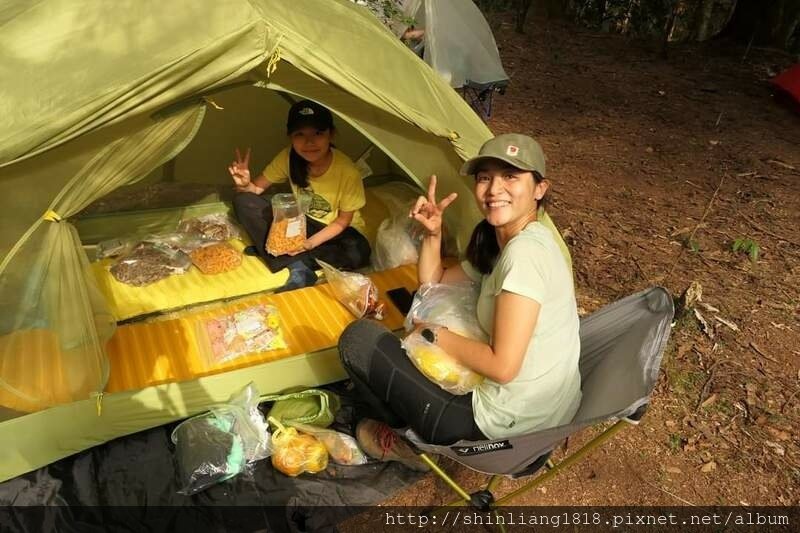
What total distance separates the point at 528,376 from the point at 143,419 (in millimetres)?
1426

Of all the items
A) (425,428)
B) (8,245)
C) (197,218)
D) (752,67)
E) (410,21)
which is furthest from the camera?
(752,67)

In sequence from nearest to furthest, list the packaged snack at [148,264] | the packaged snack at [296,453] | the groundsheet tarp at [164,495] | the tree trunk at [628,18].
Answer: the groundsheet tarp at [164,495]
the packaged snack at [296,453]
the packaged snack at [148,264]
the tree trunk at [628,18]

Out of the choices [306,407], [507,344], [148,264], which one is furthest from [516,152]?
[148,264]

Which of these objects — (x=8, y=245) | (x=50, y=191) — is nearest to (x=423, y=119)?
(x=50, y=191)

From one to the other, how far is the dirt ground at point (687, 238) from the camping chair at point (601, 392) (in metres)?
0.58

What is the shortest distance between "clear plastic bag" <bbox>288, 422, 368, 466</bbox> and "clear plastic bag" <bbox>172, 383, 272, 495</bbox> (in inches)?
5.9

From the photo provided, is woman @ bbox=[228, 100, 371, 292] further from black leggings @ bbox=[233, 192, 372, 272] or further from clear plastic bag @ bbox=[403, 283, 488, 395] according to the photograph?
clear plastic bag @ bbox=[403, 283, 488, 395]

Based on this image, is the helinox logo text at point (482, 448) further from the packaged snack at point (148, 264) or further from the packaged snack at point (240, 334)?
the packaged snack at point (148, 264)

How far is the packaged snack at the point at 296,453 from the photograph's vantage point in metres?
2.02

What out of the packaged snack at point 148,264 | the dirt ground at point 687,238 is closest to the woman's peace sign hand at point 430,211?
the dirt ground at point 687,238

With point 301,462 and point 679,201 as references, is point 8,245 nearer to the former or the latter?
point 301,462

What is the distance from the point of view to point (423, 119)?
2.24 metres

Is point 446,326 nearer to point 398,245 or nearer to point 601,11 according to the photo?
point 398,245

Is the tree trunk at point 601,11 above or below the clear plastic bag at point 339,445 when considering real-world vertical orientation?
above
